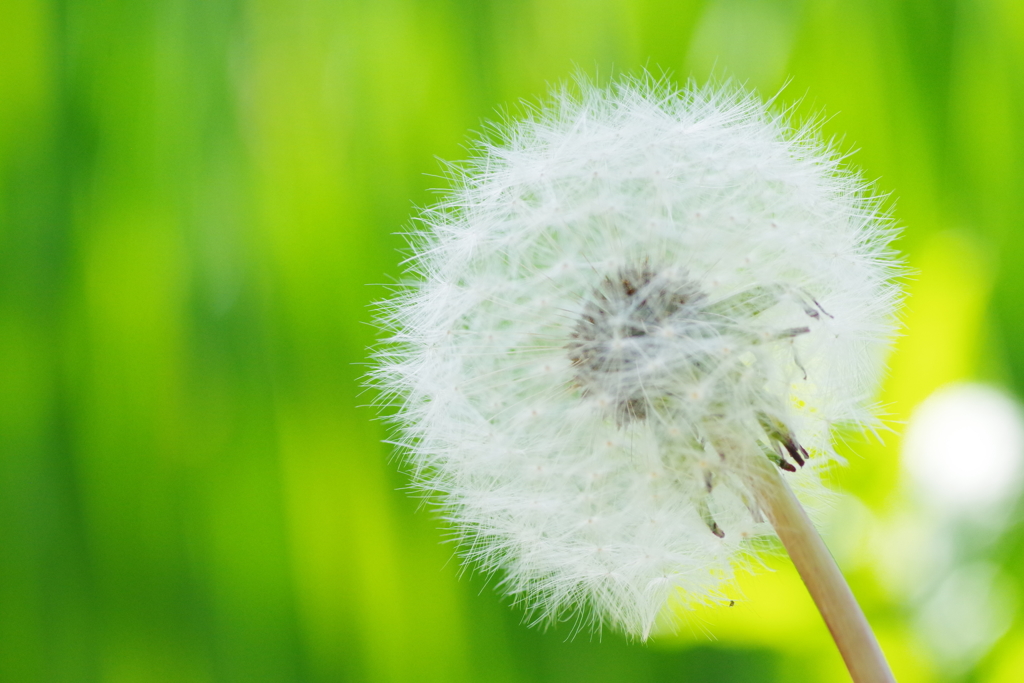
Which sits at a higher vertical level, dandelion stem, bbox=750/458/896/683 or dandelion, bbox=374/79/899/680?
dandelion, bbox=374/79/899/680

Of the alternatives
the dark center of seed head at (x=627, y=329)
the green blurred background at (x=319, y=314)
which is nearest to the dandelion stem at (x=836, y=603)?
the dark center of seed head at (x=627, y=329)

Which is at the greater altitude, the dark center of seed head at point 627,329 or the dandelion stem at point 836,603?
the dark center of seed head at point 627,329

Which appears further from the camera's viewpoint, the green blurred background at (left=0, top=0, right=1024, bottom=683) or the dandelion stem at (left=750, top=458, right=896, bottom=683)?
the green blurred background at (left=0, top=0, right=1024, bottom=683)

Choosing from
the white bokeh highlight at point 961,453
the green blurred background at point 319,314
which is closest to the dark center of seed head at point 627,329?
the green blurred background at point 319,314

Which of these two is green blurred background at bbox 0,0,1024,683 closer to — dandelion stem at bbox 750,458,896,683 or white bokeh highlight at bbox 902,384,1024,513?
white bokeh highlight at bbox 902,384,1024,513

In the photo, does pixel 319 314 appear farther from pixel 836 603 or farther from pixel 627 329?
pixel 836 603

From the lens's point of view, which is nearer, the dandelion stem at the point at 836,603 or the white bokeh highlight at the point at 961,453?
the dandelion stem at the point at 836,603

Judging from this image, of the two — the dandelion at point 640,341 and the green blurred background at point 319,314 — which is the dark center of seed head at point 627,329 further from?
the green blurred background at point 319,314

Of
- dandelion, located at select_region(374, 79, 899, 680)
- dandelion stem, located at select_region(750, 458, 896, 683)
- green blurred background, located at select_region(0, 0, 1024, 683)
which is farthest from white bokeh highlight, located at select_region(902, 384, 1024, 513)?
dandelion stem, located at select_region(750, 458, 896, 683)
